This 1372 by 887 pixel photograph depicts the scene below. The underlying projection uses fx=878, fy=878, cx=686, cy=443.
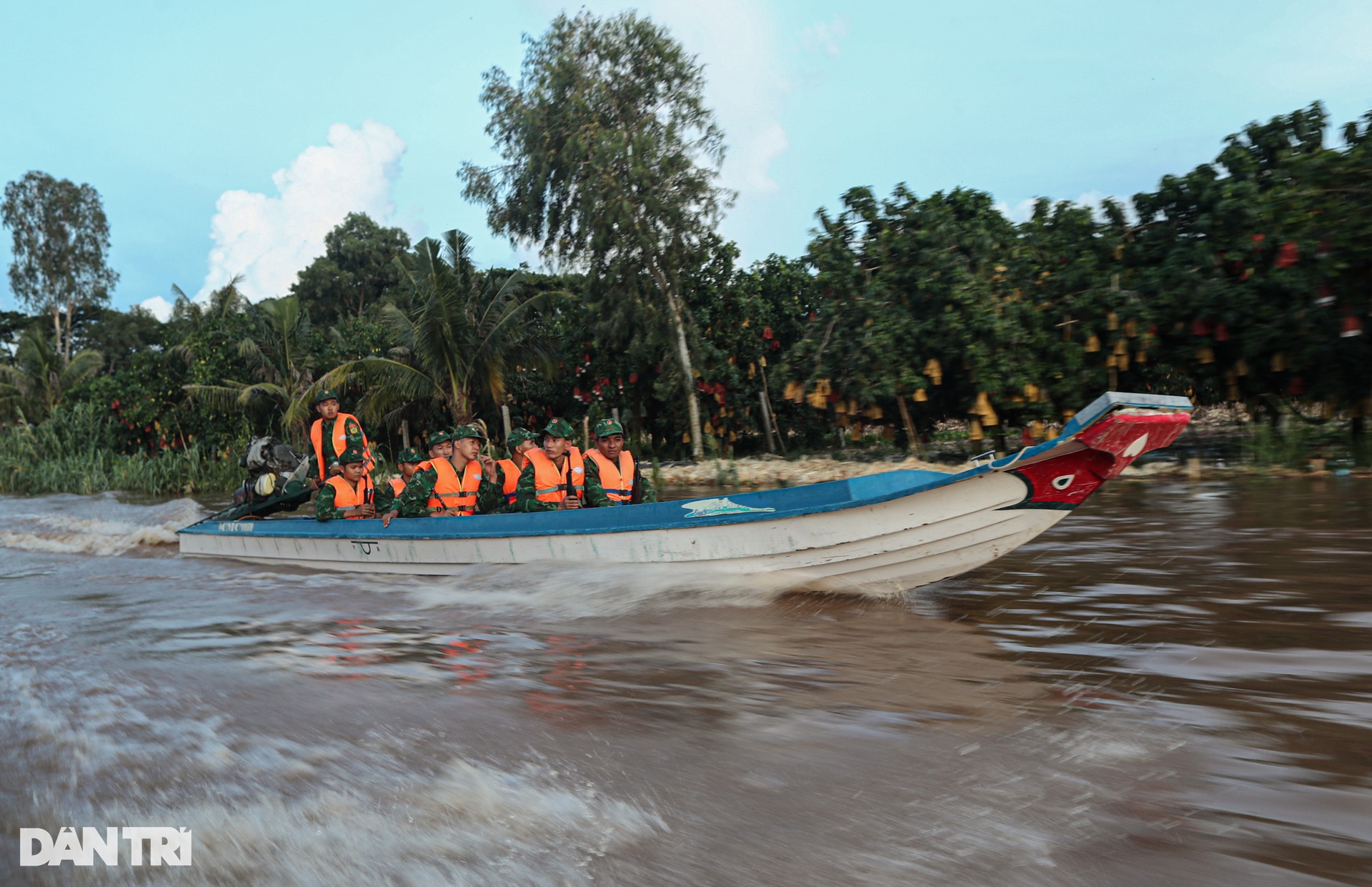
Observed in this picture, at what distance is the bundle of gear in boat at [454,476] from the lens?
726 centimetres

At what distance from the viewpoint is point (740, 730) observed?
151 inches

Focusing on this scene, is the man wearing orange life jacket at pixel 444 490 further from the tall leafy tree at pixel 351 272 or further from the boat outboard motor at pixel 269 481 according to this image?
the tall leafy tree at pixel 351 272

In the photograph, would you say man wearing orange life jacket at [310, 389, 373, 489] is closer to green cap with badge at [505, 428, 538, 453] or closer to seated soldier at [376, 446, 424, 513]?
seated soldier at [376, 446, 424, 513]

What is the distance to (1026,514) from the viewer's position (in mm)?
5246

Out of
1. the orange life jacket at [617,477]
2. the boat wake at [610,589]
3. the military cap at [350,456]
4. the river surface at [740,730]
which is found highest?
the military cap at [350,456]

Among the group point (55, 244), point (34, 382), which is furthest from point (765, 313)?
point (55, 244)

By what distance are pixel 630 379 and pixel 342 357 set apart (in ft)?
25.4

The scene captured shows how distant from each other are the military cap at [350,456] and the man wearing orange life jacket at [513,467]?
55.0 inches

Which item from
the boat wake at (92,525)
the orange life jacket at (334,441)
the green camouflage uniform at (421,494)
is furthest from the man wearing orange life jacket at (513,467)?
the boat wake at (92,525)

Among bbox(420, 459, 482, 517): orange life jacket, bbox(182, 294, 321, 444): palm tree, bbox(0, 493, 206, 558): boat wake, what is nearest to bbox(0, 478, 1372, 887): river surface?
bbox(420, 459, 482, 517): orange life jacket

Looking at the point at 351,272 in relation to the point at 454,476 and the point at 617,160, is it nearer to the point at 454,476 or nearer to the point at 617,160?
the point at 617,160

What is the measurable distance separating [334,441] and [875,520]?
5573 millimetres

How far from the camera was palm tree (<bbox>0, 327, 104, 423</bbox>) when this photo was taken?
1062 inches

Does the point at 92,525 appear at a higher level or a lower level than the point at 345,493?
lower
